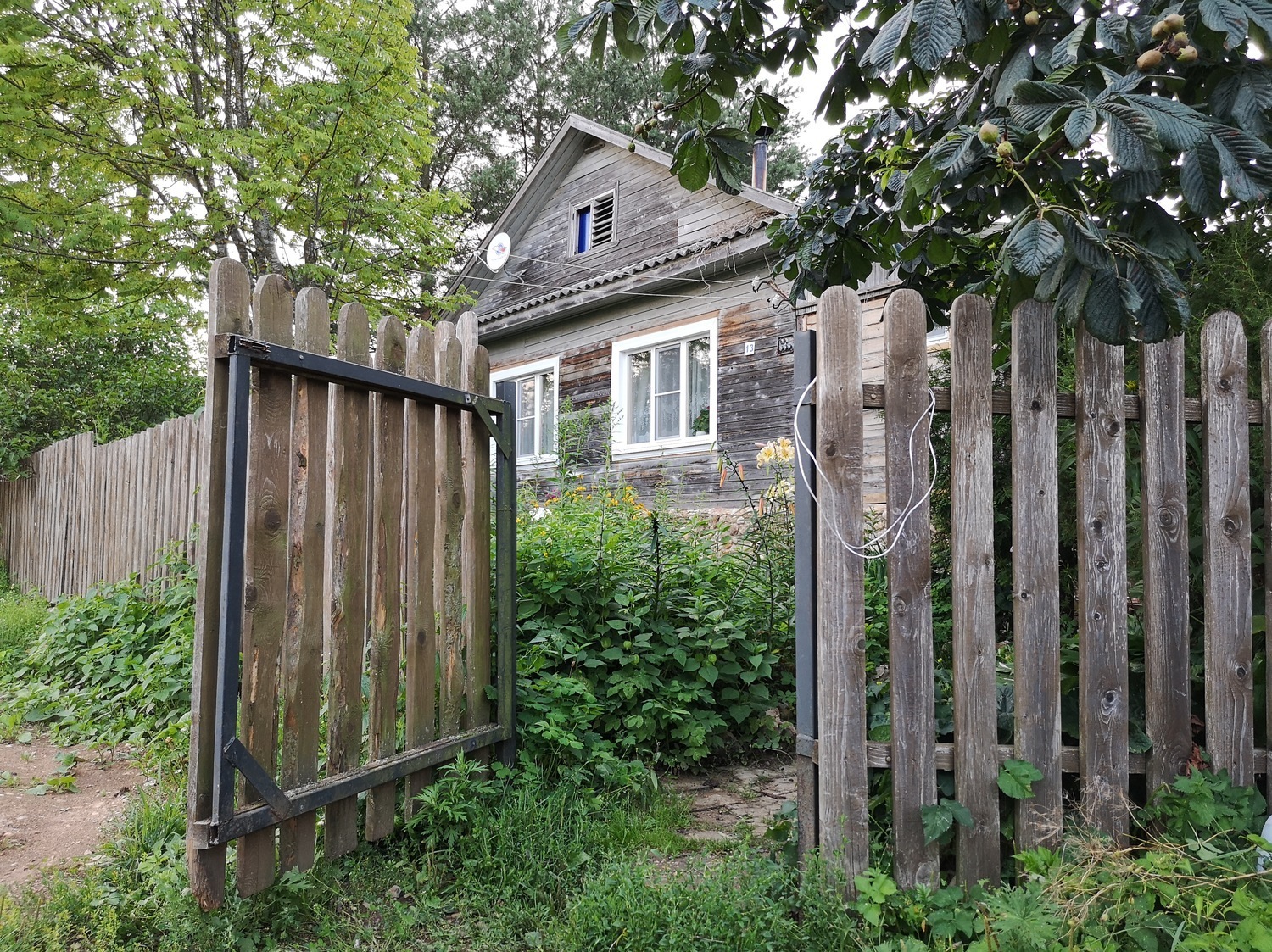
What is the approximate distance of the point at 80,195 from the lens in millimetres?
8492

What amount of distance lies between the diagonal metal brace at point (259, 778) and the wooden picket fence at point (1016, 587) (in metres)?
1.55

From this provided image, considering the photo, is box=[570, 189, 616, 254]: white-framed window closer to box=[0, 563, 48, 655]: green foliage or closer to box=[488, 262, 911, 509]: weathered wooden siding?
box=[488, 262, 911, 509]: weathered wooden siding

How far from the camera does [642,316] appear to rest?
1106 cm

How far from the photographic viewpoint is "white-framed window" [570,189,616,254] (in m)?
12.5

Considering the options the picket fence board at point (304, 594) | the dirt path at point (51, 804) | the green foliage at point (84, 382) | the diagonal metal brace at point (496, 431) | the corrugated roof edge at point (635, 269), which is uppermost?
the corrugated roof edge at point (635, 269)

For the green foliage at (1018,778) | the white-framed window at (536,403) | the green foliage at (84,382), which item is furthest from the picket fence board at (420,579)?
the green foliage at (84,382)

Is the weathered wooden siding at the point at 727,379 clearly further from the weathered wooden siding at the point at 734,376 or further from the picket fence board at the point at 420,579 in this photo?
the picket fence board at the point at 420,579

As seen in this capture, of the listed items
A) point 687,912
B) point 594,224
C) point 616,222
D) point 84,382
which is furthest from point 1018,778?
point 84,382

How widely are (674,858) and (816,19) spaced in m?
3.32

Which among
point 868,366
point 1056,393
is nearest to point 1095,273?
point 1056,393

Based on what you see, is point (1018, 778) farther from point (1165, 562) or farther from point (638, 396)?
point (638, 396)

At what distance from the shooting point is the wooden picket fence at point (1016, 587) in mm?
2334

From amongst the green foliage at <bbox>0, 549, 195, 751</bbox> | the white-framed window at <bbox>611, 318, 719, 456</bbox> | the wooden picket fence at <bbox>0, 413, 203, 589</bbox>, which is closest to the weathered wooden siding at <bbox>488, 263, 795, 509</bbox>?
the white-framed window at <bbox>611, 318, 719, 456</bbox>

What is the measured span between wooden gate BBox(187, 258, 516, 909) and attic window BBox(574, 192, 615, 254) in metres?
9.88
